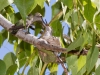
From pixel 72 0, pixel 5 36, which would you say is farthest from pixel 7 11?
pixel 72 0

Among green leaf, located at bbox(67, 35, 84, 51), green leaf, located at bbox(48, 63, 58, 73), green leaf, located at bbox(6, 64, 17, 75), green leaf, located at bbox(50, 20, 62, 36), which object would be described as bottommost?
green leaf, located at bbox(48, 63, 58, 73)

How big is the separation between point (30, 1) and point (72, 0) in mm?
177

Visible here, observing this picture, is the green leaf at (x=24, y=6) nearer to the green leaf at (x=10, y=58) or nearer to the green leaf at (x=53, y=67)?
the green leaf at (x=10, y=58)

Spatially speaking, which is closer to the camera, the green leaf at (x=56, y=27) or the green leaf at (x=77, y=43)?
the green leaf at (x=77, y=43)

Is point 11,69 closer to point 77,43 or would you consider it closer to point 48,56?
point 48,56

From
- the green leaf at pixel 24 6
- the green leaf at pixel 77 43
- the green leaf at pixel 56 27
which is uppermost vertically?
the green leaf at pixel 24 6

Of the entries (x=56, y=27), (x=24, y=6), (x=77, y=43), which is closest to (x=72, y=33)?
(x=56, y=27)

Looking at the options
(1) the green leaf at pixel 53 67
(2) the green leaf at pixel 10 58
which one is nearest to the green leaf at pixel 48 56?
(2) the green leaf at pixel 10 58

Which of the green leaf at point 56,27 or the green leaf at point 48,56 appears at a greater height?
the green leaf at point 56,27

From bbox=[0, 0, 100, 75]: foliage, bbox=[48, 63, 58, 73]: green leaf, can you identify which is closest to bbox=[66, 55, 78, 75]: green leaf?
bbox=[0, 0, 100, 75]: foliage

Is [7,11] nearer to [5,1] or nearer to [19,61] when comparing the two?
[19,61]

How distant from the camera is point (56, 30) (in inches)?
32.7

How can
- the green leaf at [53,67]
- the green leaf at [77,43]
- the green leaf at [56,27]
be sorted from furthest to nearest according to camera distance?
the green leaf at [53,67] → the green leaf at [56,27] → the green leaf at [77,43]

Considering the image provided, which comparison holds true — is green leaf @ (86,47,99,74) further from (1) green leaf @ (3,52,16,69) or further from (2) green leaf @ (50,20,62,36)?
(1) green leaf @ (3,52,16,69)
